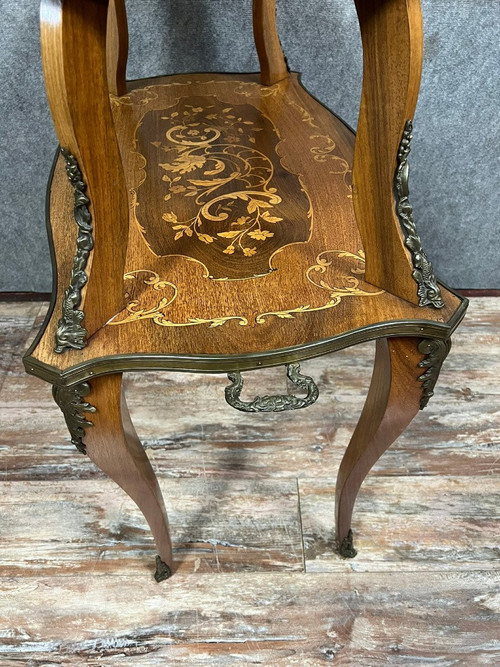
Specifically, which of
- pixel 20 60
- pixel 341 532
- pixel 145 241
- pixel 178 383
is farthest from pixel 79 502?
pixel 20 60

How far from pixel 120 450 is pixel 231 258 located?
234mm

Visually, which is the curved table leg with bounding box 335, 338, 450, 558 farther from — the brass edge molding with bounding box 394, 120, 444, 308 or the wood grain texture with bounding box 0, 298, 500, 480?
the wood grain texture with bounding box 0, 298, 500, 480

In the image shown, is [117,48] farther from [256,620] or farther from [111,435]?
[256,620]

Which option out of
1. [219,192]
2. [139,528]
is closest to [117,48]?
[219,192]

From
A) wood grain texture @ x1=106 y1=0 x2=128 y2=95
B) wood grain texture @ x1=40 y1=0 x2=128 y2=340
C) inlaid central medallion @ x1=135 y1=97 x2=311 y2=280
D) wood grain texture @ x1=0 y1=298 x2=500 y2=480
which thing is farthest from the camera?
A: wood grain texture @ x1=0 y1=298 x2=500 y2=480

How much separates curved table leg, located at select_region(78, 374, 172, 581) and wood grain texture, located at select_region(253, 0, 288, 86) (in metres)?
0.54

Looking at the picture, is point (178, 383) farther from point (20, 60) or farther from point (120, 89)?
point (20, 60)

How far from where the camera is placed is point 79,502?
1.08 m

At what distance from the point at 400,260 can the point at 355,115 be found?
2.30ft

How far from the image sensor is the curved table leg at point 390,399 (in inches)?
27.7

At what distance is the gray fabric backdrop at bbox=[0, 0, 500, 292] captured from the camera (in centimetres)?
116

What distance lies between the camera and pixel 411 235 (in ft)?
2.11

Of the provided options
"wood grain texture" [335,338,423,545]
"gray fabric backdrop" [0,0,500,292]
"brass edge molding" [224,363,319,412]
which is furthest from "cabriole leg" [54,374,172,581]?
"gray fabric backdrop" [0,0,500,292]

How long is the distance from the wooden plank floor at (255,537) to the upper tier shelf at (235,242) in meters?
0.46
